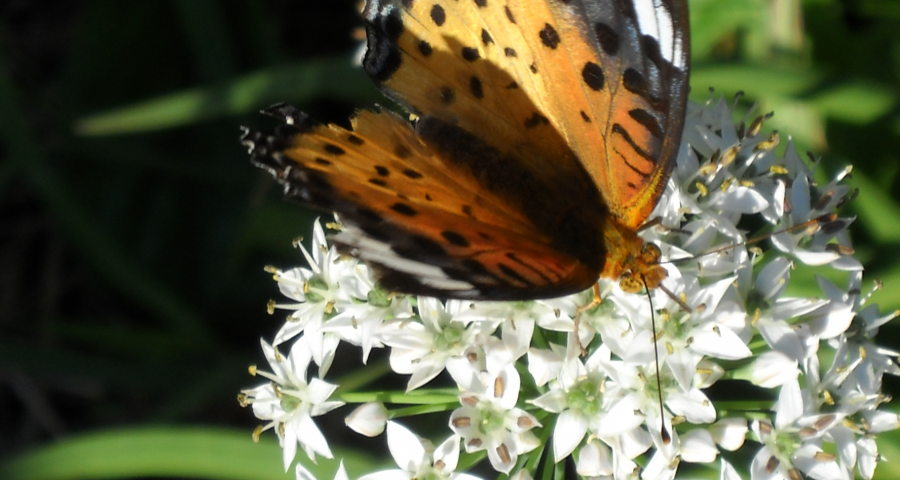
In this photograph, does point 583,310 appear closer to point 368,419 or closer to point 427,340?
point 427,340

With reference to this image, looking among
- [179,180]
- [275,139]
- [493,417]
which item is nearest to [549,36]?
[275,139]

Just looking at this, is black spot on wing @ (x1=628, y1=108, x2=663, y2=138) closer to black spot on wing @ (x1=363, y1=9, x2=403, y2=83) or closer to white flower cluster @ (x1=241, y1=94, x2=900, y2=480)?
white flower cluster @ (x1=241, y1=94, x2=900, y2=480)

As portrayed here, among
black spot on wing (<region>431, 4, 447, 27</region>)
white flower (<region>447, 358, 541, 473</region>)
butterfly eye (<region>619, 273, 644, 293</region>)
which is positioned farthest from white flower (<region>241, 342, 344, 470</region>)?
black spot on wing (<region>431, 4, 447, 27</region>)

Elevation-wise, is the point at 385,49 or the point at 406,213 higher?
the point at 385,49

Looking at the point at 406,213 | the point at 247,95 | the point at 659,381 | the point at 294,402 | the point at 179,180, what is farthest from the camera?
the point at 179,180

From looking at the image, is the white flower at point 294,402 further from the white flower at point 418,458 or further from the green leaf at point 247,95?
the green leaf at point 247,95

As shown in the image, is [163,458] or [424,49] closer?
[424,49]

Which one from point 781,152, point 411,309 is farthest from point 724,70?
point 411,309
